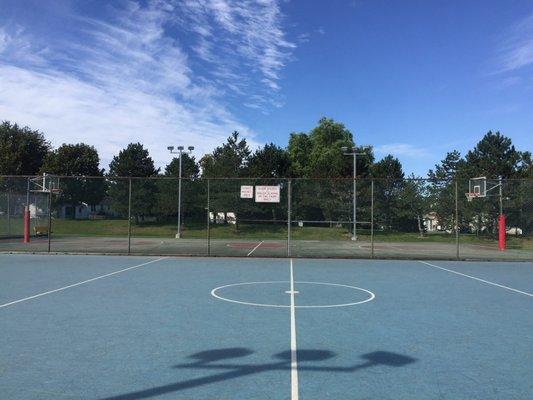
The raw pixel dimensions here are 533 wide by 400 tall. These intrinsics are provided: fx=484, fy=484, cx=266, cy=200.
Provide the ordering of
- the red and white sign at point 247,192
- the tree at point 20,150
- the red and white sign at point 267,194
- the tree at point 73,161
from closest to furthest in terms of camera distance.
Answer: the red and white sign at point 267,194 < the red and white sign at point 247,192 < the tree at point 20,150 < the tree at point 73,161

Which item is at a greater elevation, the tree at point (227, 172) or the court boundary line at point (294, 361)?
the tree at point (227, 172)

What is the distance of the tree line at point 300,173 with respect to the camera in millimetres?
21297

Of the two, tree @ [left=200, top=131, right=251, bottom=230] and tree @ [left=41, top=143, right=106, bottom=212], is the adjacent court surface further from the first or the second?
tree @ [left=41, top=143, right=106, bottom=212]

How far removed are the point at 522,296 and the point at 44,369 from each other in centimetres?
932

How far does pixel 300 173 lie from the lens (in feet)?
203

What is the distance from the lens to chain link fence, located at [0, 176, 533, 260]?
20.5 metres

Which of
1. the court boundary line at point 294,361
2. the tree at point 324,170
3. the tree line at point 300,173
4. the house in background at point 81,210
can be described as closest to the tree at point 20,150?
the tree line at point 300,173

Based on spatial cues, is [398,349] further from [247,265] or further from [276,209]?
[276,209]

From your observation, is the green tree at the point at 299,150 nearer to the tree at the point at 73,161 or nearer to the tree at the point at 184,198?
the tree at the point at 73,161

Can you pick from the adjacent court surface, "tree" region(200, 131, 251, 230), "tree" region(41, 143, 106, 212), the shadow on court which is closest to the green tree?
"tree" region(200, 131, 251, 230)

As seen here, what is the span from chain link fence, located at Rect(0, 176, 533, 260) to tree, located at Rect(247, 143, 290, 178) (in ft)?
89.5

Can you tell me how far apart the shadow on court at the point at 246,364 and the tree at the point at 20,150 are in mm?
56544

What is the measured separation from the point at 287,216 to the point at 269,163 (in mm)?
37283

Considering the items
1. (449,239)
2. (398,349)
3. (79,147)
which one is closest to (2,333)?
(398,349)
